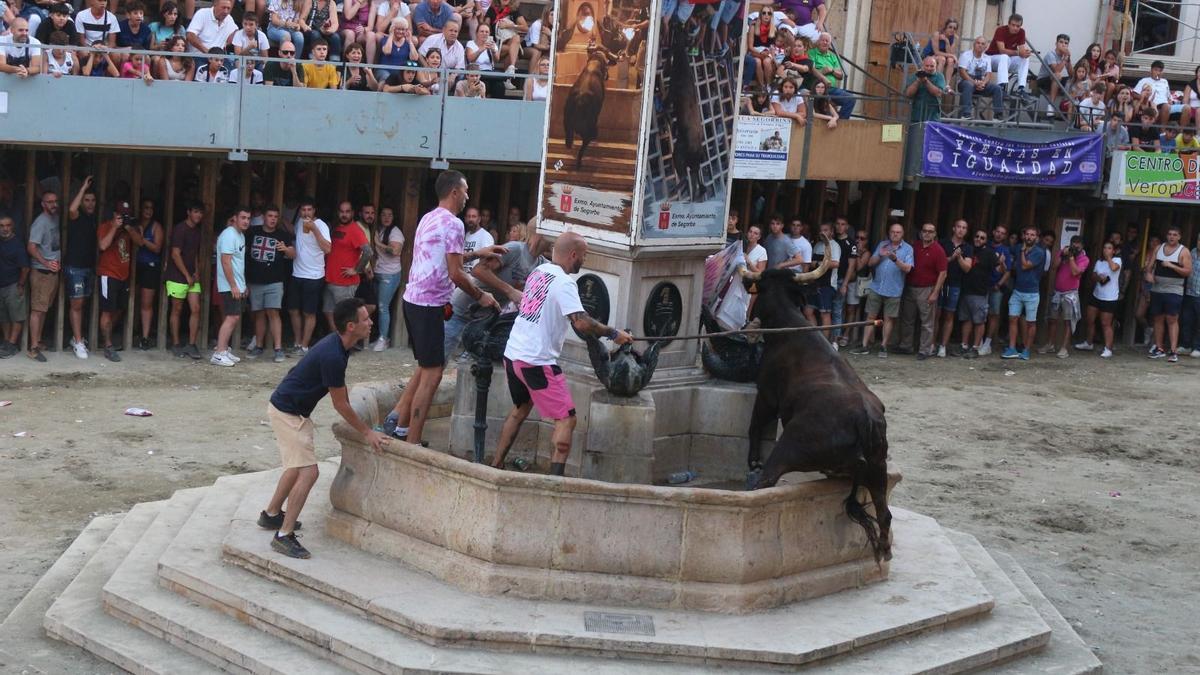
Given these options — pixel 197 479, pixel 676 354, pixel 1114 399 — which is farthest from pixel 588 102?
pixel 1114 399

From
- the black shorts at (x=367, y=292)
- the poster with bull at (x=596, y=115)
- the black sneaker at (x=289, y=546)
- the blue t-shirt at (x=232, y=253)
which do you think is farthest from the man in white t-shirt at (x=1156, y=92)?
the black sneaker at (x=289, y=546)

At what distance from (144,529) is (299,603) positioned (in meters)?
2.38

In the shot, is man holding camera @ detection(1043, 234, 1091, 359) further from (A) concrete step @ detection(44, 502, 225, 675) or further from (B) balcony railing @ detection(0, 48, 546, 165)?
(A) concrete step @ detection(44, 502, 225, 675)

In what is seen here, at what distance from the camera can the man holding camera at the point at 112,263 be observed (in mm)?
17125

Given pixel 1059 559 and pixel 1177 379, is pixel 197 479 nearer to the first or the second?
pixel 1059 559

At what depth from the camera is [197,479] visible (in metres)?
12.8

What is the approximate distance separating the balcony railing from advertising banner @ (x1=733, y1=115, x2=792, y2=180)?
2.97 m

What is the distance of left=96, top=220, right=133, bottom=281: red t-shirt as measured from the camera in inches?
677

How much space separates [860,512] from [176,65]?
10.0 metres

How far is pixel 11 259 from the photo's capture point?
16.6 m

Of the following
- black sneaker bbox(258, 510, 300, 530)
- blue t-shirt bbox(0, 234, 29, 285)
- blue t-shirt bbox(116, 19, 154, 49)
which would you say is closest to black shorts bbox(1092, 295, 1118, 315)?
blue t-shirt bbox(116, 19, 154, 49)

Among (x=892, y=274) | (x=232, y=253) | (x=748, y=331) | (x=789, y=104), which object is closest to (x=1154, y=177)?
(x=892, y=274)

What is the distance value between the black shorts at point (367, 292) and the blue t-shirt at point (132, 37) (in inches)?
147

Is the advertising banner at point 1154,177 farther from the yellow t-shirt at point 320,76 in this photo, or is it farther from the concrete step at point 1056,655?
the concrete step at point 1056,655
